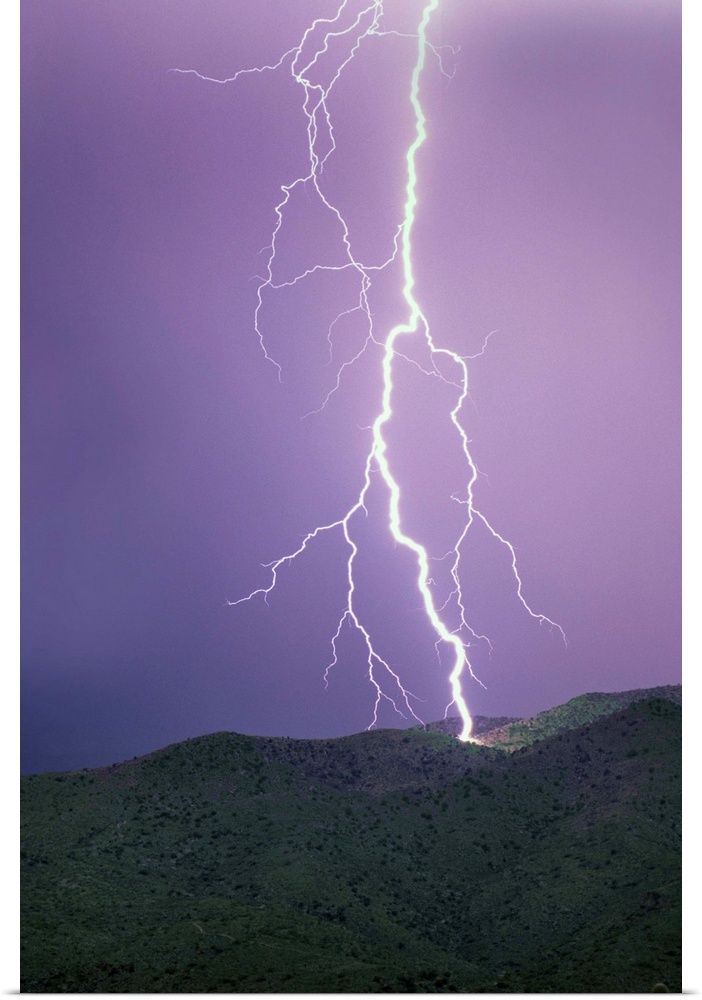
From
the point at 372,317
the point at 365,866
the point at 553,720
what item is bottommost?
the point at 365,866

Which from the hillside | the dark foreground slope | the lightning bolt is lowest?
the dark foreground slope

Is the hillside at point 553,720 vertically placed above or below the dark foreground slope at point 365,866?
above

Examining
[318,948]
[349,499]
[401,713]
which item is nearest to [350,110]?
[349,499]

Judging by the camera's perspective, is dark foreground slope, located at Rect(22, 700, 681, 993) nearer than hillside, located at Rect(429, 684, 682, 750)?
Yes

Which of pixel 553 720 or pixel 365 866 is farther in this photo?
pixel 553 720

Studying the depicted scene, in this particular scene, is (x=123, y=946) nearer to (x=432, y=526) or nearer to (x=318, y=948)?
(x=318, y=948)

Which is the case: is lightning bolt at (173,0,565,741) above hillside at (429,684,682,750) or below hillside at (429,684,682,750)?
above

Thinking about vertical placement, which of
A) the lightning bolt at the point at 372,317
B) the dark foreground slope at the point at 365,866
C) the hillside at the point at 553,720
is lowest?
the dark foreground slope at the point at 365,866

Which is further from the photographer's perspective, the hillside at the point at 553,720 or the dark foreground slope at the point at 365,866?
the hillside at the point at 553,720
